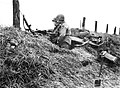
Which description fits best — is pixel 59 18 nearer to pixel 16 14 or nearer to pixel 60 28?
pixel 60 28

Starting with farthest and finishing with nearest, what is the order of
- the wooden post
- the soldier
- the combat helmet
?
the combat helmet < the soldier < the wooden post

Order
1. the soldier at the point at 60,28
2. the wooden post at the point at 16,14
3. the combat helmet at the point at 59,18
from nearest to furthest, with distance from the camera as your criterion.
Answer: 1. the wooden post at the point at 16,14
2. the soldier at the point at 60,28
3. the combat helmet at the point at 59,18

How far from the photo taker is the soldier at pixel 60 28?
21.6 feet

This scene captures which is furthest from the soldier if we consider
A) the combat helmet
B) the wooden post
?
the wooden post

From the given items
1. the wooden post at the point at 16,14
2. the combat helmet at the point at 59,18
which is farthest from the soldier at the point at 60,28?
the wooden post at the point at 16,14

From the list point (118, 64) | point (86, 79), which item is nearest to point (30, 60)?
point (86, 79)

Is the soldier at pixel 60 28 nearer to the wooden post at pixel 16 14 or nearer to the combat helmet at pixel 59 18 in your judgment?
the combat helmet at pixel 59 18

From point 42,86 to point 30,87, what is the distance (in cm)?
32

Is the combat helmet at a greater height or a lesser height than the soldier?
greater

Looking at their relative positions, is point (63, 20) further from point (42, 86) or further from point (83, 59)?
point (42, 86)

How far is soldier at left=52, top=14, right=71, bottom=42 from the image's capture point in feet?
21.6

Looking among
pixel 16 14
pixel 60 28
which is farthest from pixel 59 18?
pixel 16 14

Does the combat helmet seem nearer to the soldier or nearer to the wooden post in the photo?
the soldier

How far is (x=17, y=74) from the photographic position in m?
3.94
